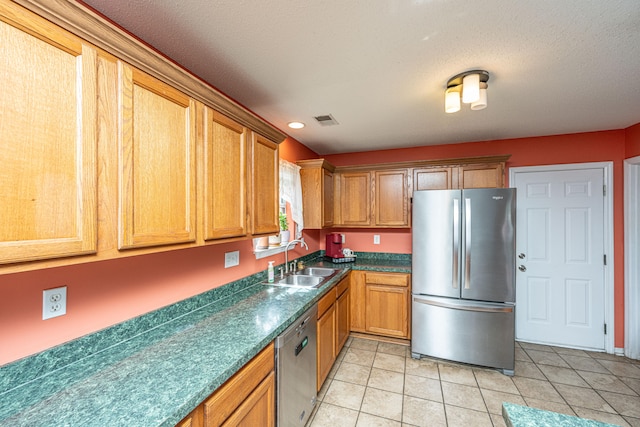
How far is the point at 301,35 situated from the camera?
4.38 feet

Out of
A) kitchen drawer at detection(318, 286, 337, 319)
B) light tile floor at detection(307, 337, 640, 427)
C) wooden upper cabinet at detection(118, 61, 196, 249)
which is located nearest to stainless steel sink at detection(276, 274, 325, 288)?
kitchen drawer at detection(318, 286, 337, 319)

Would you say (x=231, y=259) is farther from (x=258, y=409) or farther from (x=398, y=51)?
(x=398, y=51)

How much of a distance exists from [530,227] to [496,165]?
85 cm

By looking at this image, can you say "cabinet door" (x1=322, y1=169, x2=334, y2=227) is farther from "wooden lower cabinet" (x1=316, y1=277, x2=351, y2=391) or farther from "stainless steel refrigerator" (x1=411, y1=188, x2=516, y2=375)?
"stainless steel refrigerator" (x1=411, y1=188, x2=516, y2=375)

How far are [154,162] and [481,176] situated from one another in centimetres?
316

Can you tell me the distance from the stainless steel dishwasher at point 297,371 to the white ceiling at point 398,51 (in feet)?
5.22

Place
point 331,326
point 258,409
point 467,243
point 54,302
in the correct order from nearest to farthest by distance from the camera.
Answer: point 54,302 < point 258,409 < point 331,326 < point 467,243

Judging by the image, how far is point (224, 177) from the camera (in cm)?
155

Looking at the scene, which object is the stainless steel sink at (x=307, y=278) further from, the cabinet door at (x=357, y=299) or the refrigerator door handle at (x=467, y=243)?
the refrigerator door handle at (x=467, y=243)

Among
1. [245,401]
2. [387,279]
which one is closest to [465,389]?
[387,279]

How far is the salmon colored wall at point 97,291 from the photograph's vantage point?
0.96m

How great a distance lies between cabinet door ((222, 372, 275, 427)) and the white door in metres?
3.11

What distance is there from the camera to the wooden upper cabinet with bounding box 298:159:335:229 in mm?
3172

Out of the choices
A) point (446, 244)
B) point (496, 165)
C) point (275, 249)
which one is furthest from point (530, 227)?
point (275, 249)
